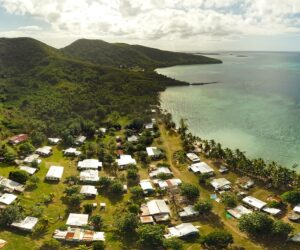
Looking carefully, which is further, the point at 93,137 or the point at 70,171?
the point at 93,137

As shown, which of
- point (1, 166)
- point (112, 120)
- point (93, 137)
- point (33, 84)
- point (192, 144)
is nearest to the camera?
point (1, 166)

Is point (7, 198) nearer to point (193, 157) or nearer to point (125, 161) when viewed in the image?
point (125, 161)

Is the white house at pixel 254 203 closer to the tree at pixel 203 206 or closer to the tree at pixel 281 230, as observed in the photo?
the tree at pixel 203 206

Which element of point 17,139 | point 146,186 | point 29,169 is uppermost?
point 17,139

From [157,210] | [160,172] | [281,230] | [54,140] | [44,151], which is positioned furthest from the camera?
[54,140]

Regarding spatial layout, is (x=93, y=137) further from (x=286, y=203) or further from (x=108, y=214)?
(x=286, y=203)

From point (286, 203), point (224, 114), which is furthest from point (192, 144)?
point (224, 114)

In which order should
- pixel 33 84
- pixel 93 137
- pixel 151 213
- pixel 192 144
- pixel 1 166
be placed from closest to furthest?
1. pixel 151 213
2. pixel 1 166
3. pixel 192 144
4. pixel 93 137
5. pixel 33 84

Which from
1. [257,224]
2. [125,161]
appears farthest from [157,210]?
[125,161]
